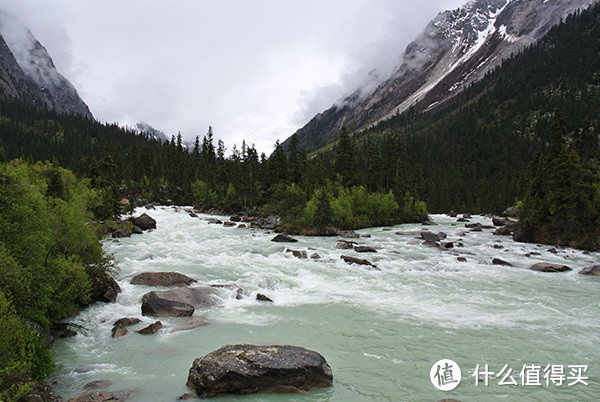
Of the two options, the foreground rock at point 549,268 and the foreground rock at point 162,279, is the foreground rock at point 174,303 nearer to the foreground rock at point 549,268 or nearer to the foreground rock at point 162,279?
the foreground rock at point 162,279

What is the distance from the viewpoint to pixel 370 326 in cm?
1391

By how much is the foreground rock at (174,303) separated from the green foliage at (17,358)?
200 inches

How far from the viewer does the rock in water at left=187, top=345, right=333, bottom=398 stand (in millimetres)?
8852

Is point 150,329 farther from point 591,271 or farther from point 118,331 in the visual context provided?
point 591,271

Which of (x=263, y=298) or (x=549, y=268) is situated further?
(x=549, y=268)

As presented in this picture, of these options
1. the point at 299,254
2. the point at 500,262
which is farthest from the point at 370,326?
the point at 500,262

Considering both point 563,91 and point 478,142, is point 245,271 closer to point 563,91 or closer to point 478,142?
point 478,142

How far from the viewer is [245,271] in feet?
74.6

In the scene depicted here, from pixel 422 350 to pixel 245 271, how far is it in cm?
1358

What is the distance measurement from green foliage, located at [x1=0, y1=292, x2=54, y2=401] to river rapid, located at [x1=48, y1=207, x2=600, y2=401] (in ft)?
2.89

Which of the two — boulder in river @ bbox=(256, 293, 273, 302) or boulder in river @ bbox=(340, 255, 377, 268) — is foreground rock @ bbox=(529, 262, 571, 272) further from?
boulder in river @ bbox=(256, 293, 273, 302)

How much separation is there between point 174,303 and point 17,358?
7.02 metres

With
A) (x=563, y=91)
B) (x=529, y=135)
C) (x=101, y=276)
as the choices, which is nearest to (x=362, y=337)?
(x=101, y=276)

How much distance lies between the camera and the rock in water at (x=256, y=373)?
29.0 ft
